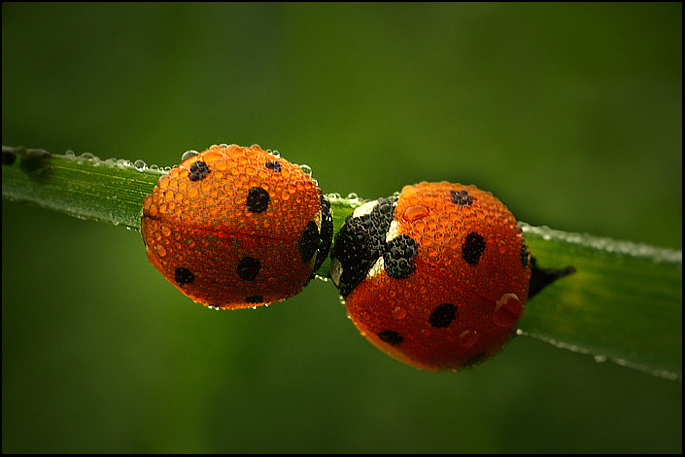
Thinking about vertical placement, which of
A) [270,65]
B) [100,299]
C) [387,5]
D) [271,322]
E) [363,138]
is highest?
[387,5]

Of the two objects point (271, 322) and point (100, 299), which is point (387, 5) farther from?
point (100, 299)

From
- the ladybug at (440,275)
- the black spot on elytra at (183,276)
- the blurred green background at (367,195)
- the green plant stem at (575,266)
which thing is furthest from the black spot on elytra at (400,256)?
the blurred green background at (367,195)

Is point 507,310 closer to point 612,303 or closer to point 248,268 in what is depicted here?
point 612,303

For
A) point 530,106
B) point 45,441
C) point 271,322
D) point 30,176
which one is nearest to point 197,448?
point 271,322

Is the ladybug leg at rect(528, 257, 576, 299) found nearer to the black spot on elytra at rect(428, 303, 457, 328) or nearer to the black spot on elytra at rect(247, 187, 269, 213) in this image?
the black spot on elytra at rect(428, 303, 457, 328)

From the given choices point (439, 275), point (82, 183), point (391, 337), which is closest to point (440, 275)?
point (439, 275)

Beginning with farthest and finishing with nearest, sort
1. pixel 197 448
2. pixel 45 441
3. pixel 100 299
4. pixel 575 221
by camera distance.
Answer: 1. pixel 45 441
2. pixel 100 299
3. pixel 197 448
4. pixel 575 221

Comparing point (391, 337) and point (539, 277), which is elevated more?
point (539, 277)
